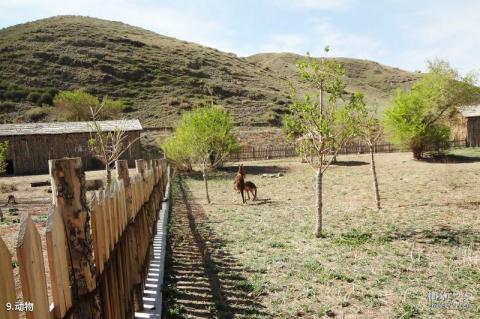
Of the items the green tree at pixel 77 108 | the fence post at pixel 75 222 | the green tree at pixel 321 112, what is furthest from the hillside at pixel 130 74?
the fence post at pixel 75 222

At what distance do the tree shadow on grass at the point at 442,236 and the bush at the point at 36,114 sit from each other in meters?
52.4

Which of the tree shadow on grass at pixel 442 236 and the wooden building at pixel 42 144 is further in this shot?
the wooden building at pixel 42 144

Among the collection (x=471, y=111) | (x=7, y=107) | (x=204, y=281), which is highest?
(x=7, y=107)

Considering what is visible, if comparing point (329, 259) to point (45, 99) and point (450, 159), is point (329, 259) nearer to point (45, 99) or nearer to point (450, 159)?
point (450, 159)

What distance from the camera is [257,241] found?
8.20m

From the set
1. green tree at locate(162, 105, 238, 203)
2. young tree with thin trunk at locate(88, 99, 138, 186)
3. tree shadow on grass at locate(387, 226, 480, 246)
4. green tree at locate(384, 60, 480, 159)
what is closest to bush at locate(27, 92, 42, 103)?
young tree with thin trunk at locate(88, 99, 138, 186)

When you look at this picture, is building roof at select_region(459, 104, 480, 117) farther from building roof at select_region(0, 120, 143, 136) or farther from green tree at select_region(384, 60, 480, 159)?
building roof at select_region(0, 120, 143, 136)

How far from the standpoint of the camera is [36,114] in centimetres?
5100

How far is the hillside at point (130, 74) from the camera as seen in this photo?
56688 mm

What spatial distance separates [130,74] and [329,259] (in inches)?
2697

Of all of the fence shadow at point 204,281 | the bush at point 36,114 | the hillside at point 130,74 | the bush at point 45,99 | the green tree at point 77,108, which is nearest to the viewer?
the fence shadow at point 204,281

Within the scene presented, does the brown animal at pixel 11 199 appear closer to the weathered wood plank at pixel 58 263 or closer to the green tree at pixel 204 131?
the green tree at pixel 204 131

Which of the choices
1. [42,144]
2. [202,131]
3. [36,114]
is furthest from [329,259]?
[36,114]

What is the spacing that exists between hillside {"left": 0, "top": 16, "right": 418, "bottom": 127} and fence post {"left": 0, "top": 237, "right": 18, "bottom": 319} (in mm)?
49395
